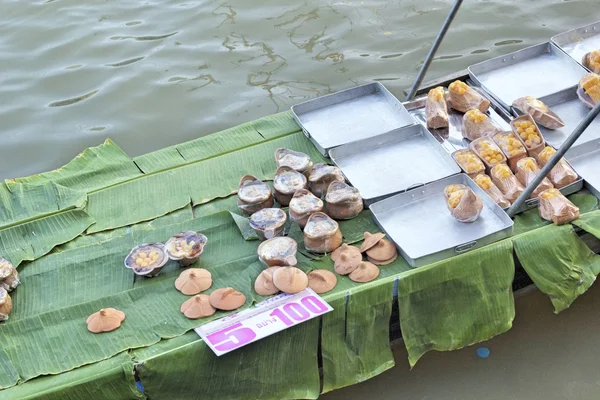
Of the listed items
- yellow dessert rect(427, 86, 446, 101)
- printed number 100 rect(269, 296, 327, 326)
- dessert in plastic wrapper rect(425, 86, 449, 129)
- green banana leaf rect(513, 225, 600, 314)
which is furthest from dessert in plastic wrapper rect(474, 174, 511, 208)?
printed number 100 rect(269, 296, 327, 326)

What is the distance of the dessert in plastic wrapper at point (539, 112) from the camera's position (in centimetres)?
347

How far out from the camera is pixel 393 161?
343 centimetres

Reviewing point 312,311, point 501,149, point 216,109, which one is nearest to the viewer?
point 312,311

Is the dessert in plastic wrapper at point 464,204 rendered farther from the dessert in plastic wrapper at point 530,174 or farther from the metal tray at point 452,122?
the metal tray at point 452,122

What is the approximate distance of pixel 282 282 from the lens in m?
2.75

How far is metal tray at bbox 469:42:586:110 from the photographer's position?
385 cm

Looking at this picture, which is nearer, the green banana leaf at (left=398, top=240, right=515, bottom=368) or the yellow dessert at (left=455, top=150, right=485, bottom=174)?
the green banana leaf at (left=398, top=240, right=515, bottom=368)

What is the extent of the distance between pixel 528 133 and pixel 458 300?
100 cm

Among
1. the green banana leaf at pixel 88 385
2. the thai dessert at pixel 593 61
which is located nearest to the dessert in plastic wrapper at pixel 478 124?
the thai dessert at pixel 593 61

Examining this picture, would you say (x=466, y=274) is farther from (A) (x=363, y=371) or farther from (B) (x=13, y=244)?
(B) (x=13, y=244)

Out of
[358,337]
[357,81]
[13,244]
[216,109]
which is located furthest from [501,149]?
[13,244]

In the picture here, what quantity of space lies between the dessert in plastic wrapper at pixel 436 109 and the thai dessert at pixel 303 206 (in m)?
0.86

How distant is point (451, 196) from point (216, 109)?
6.71 feet

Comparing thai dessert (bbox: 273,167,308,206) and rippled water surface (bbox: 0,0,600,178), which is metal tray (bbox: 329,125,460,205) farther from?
rippled water surface (bbox: 0,0,600,178)
